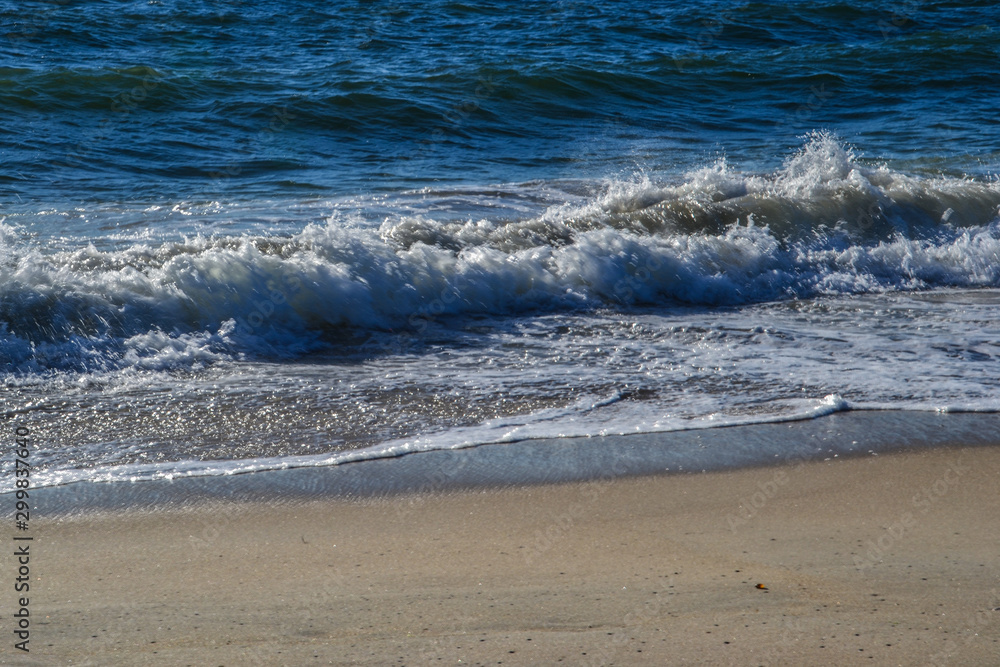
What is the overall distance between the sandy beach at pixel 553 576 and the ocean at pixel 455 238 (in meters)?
0.46

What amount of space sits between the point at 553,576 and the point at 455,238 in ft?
13.7

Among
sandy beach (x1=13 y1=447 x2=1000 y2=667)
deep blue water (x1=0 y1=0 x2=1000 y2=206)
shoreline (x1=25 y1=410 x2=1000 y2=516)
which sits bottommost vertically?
shoreline (x1=25 y1=410 x2=1000 y2=516)

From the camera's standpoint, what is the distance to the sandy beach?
2275 mm

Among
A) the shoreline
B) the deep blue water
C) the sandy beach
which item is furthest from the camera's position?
the deep blue water

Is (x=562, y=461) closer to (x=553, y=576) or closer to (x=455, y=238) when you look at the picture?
(x=553, y=576)

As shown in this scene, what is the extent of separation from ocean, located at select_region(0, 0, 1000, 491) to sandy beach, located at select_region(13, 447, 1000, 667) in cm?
46

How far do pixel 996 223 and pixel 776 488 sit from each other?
567 cm

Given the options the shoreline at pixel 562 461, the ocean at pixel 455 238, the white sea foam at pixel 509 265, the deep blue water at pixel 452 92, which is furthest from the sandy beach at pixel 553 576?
the deep blue water at pixel 452 92

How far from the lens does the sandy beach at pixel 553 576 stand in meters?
2.28

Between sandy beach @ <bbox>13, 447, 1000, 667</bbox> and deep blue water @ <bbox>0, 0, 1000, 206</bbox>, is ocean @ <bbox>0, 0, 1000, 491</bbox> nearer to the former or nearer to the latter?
deep blue water @ <bbox>0, 0, 1000, 206</bbox>

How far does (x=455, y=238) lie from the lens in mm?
6547

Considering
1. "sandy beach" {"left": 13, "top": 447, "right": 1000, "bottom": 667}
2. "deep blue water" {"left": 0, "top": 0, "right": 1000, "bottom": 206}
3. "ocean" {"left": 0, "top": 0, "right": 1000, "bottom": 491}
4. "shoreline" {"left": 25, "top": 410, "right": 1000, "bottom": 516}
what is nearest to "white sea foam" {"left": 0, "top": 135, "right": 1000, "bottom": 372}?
"ocean" {"left": 0, "top": 0, "right": 1000, "bottom": 491}

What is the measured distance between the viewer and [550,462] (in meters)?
3.54

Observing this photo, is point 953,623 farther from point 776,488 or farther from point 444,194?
point 444,194
